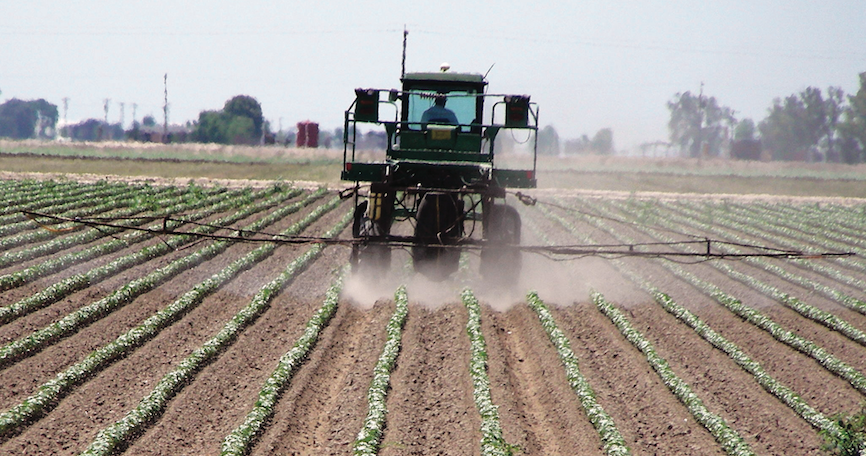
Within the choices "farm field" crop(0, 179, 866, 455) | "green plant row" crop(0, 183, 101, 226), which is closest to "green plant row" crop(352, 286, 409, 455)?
"farm field" crop(0, 179, 866, 455)

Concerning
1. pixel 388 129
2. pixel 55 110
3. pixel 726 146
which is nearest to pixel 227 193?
pixel 388 129

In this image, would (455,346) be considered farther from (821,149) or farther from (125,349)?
(821,149)

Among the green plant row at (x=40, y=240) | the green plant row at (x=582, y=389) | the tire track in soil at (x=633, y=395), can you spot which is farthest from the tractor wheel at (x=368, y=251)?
the green plant row at (x=40, y=240)

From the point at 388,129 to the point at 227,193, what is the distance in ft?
63.1

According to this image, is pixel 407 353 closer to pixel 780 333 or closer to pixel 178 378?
pixel 178 378

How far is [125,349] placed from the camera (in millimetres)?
10789

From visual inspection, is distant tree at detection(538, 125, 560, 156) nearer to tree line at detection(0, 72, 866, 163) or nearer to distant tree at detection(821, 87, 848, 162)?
tree line at detection(0, 72, 866, 163)

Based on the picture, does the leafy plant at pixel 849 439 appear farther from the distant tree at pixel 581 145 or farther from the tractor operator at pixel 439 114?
the distant tree at pixel 581 145

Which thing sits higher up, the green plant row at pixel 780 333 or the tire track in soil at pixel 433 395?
the green plant row at pixel 780 333

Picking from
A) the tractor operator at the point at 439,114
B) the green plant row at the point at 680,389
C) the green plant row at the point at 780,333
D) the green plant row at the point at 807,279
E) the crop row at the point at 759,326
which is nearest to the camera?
the green plant row at the point at 680,389

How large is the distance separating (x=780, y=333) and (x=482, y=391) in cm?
593

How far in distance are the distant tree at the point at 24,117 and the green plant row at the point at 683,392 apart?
12952 cm

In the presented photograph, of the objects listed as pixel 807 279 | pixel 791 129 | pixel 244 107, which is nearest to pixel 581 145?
pixel 791 129

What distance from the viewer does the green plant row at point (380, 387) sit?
7.77 metres
